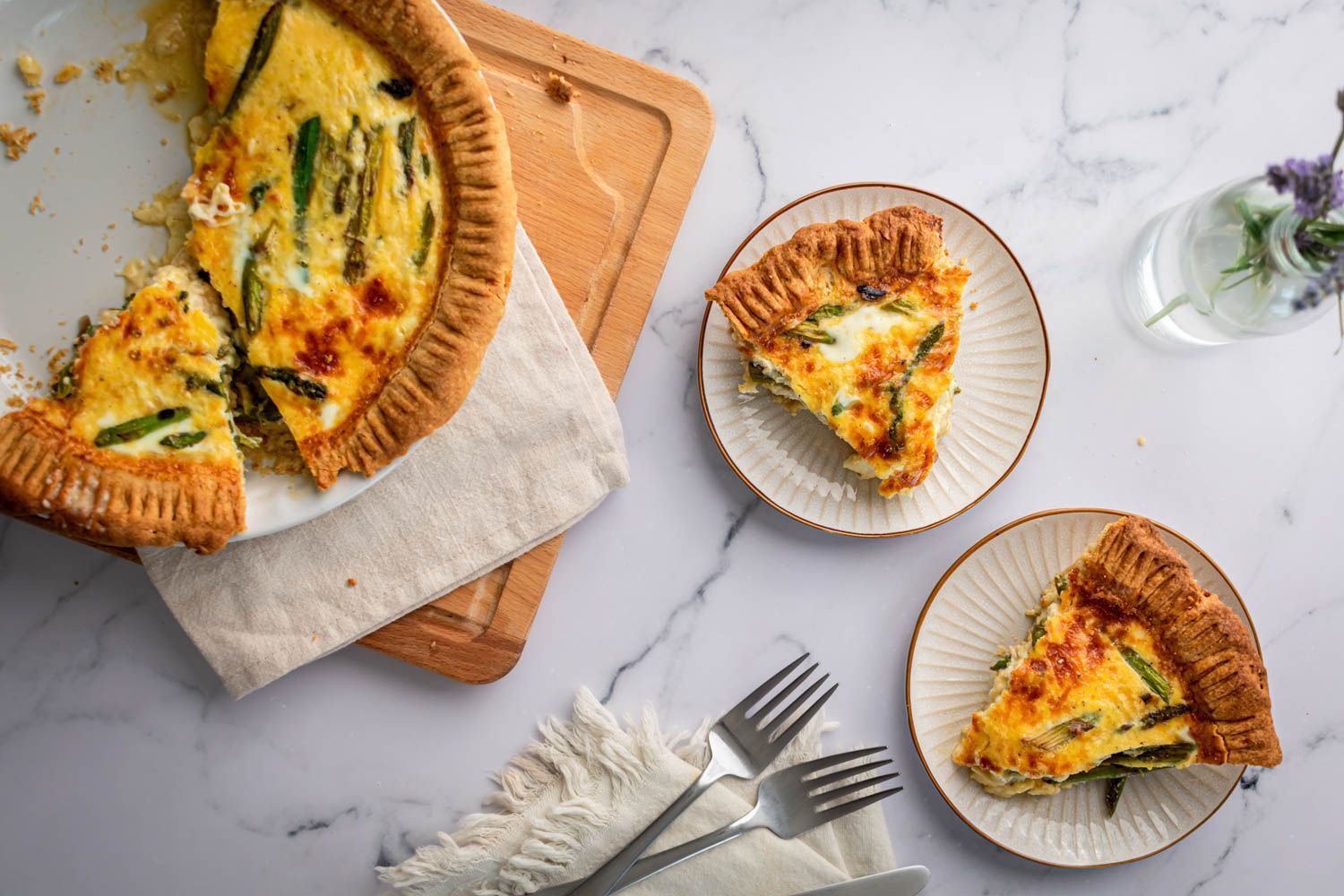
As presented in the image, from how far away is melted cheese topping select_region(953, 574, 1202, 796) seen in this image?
2725 mm

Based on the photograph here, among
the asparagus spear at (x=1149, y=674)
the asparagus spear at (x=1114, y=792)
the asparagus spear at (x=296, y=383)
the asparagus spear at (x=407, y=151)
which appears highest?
the asparagus spear at (x=407, y=151)

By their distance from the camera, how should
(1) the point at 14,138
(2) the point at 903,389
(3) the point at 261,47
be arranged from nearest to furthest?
(3) the point at 261,47 < (1) the point at 14,138 < (2) the point at 903,389

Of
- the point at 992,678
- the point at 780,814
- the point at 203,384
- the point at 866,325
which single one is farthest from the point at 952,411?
the point at 203,384

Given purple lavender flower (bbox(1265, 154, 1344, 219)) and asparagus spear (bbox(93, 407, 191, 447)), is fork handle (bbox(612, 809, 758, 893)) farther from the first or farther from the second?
purple lavender flower (bbox(1265, 154, 1344, 219))

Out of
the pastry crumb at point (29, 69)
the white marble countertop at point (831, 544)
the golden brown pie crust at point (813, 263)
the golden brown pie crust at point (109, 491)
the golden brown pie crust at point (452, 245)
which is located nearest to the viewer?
the golden brown pie crust at point (109, 491)

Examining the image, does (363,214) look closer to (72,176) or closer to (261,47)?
(261,47)

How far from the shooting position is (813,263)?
8.87ft

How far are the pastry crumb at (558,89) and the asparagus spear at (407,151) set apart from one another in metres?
0.49

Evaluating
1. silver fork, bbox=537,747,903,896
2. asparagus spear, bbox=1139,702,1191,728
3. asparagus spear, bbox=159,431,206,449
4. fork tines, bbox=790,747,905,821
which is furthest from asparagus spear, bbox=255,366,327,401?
asparagus spear, bbox=1139,702,1191,728

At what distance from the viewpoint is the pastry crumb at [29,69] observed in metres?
2.50

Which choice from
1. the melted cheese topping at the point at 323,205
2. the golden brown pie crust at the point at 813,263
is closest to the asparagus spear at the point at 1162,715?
the golden brown pie crust at the point at 813,263

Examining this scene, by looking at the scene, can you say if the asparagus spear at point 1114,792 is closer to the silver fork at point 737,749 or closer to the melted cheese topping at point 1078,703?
the melted cheese topping at point 1078,703

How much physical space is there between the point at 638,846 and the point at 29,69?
2.76 meters

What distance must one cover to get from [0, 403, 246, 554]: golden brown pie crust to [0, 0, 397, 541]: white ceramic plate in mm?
185
